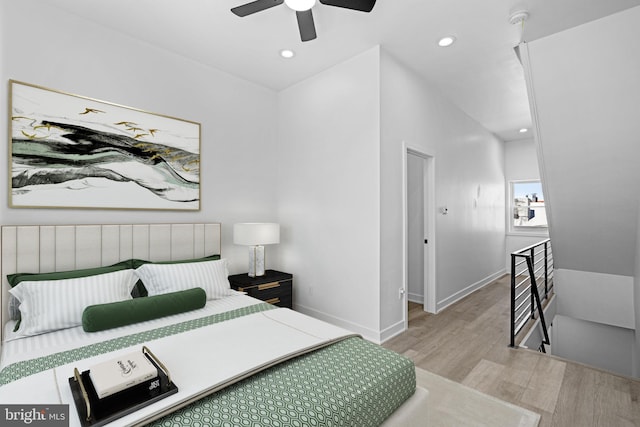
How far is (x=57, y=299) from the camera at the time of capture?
2029mm

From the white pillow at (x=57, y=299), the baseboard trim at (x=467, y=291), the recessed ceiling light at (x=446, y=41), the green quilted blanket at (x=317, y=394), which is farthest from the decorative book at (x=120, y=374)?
the baseboard trim at (x=467, y=291)

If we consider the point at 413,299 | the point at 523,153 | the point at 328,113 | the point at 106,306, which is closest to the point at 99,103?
the point at 106,306

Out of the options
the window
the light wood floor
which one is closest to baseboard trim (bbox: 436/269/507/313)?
the light wood floor

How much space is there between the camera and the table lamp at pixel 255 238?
Result: 328 centimetres

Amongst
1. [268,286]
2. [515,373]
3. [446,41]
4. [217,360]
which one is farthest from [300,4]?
[515,373]

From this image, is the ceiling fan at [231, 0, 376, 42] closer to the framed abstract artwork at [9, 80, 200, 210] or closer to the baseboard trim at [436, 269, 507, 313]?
the framed abstract artwork at [9, 80, 200, 210]

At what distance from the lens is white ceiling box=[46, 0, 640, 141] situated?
243 cm

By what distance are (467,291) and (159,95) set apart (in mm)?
4797

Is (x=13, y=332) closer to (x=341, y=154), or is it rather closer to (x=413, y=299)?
(x=341, y=154)

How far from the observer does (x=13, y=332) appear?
1961mm

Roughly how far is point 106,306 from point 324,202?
86.6 inches

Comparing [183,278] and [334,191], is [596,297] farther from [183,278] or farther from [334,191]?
[183,278]

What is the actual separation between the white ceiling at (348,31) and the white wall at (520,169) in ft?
10.1

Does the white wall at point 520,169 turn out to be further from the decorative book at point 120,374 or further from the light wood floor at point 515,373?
the decorative book at point 120,374
